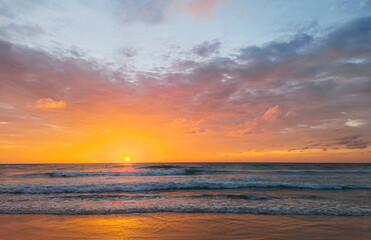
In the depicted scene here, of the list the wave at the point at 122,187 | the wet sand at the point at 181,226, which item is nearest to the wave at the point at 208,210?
the wet sand at the point at 181,226

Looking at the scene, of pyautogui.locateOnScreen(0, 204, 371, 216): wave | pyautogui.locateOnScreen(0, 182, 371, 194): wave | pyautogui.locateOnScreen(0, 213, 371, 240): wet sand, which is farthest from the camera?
pyautogui.locateOnScreen(0, 182, 371, 194): wave

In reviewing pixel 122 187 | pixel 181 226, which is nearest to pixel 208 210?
pixel 181 226

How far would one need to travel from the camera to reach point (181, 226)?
809 centimetres

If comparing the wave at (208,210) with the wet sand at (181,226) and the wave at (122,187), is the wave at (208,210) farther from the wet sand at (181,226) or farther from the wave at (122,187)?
the wave at (122,187)

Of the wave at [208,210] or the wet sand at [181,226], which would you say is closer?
the wet sand at [181,226]

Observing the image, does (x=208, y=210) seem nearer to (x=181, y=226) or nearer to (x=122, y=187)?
(x=181, y=226)

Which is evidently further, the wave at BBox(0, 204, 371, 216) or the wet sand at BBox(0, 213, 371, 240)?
the wave at BBox(0, 204, 371, 216)

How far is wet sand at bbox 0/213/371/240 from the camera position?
7180 mm

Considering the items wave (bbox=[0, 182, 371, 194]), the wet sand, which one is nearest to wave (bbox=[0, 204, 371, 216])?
the wet sand

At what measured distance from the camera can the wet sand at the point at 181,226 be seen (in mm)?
7180

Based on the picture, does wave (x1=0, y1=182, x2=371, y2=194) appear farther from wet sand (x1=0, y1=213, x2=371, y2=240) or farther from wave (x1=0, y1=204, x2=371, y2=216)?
wet sand (x1=0, y1=213, x2=371, y2=240)

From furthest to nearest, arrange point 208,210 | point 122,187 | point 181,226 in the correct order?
point 122,187, point 208,210, point 181,226

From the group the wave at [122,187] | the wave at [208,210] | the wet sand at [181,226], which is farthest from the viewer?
the wave at [122,187]

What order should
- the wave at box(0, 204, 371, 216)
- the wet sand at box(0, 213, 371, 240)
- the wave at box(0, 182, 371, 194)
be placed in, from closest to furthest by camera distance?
the wet sand at box(0, 213, 371, 240) < the wave at box(0, 204, 371, 216) < the wave at box(0, 182, 371, 194)
